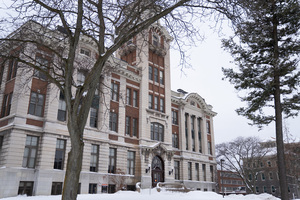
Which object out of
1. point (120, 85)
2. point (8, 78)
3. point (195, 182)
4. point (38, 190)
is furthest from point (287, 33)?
point (195, 182)

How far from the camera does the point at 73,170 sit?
346 inches

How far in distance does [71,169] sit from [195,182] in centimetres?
3380

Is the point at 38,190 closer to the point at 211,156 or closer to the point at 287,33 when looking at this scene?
the point at 287,33

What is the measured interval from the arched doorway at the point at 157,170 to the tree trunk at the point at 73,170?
24.4 metres

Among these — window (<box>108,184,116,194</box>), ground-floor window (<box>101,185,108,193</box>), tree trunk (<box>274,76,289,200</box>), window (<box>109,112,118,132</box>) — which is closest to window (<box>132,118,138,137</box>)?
window (<box>109,112,118,132</box>)

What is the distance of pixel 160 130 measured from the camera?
116 ft

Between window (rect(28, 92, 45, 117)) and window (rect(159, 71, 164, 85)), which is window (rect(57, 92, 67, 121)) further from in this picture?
window (rect(159, 71, 164, 85))

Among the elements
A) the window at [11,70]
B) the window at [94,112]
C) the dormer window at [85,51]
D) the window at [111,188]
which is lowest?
the window at [111,188]

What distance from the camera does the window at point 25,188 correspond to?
21.0 meters

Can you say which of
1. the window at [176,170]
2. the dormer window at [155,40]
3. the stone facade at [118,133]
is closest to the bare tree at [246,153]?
the stone facade at [118,133]

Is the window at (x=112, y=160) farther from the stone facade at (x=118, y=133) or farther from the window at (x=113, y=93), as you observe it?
the window at (x=113, y=93)

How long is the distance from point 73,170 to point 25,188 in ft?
50.2

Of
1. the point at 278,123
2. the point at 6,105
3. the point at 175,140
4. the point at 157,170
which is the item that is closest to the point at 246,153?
the point at 175,140

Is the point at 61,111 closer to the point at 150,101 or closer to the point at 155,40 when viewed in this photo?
the point at 150,101
